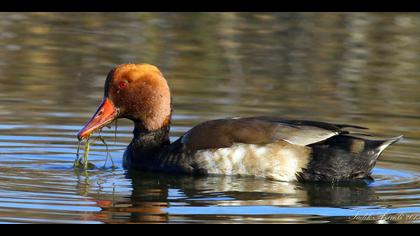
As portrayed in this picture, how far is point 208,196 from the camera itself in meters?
9.49

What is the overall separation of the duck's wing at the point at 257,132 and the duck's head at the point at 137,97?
635 mm

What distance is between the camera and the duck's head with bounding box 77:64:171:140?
11.0m

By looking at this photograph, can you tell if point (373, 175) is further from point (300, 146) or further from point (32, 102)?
point (32, 102)

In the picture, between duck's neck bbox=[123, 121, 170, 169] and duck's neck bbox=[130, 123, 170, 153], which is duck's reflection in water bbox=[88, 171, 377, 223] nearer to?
duck's neck bbox=[123, 121, 170, 169]

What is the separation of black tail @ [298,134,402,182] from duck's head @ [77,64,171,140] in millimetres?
1618

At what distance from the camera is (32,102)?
13617mm

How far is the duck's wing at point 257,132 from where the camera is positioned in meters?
10.2

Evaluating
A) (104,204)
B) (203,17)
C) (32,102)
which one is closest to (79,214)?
(104,204)

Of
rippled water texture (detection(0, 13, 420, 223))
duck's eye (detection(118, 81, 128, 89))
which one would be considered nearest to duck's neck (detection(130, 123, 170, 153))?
rippled water texture (detection(0, 13, 420, 223))

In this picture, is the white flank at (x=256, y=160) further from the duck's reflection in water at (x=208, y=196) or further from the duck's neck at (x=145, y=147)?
the duck's neck at (x=145, y=147)

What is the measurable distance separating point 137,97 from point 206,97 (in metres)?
3.22

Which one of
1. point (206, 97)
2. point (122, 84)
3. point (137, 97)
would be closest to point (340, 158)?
point (137, 97)

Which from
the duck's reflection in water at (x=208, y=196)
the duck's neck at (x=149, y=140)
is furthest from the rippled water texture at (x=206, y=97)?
the duck's neck at (x=149, y=140)

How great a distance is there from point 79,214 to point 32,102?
5252 millimetres
